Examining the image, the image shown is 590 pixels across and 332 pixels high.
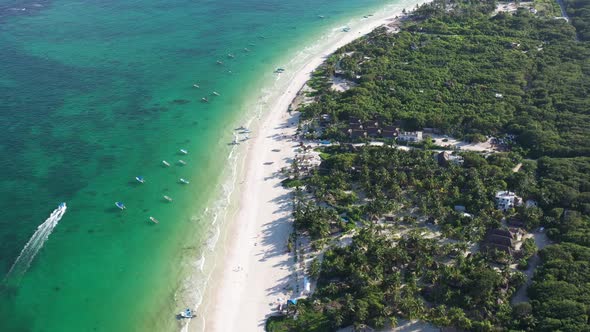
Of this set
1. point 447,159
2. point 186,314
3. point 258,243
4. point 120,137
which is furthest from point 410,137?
point 120,137

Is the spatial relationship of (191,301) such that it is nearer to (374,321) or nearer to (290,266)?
(290,266)

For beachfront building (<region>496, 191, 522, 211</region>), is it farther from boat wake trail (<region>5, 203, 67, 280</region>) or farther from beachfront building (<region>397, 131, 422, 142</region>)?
boat wake trail (<region>5, 203, 67, 280</region>)

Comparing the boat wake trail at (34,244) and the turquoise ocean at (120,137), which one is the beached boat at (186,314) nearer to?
the turquoise ocean at (120,137)

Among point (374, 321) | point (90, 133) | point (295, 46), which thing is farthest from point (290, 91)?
point (374, 321)

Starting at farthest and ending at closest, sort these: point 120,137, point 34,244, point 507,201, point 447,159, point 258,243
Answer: point 120,137 < point 447,159 < point 507,201 < point 34,244 < point 258,243

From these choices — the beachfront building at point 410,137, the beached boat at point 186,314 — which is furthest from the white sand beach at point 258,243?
the beachfront building at point 410,137

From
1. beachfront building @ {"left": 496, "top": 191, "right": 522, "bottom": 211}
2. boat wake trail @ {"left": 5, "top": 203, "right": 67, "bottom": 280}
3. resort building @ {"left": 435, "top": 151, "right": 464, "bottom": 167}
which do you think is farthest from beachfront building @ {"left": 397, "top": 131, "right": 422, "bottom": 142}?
boat wake trail @ {"left": 5, "top": 203, "right": 67, "bottom": 280}

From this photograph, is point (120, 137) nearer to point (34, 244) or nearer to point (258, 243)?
point (34, 244)
